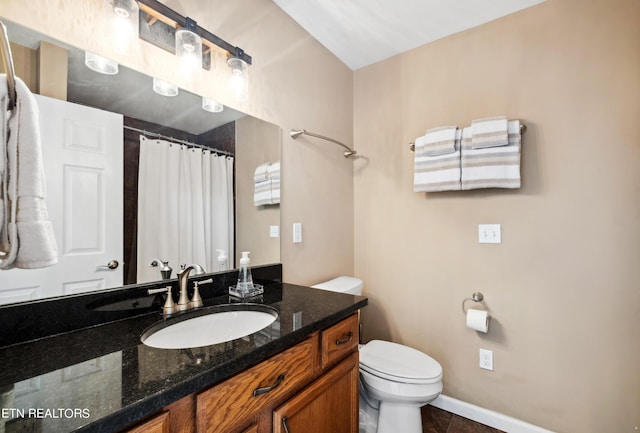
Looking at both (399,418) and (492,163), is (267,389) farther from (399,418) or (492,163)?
(492,163)

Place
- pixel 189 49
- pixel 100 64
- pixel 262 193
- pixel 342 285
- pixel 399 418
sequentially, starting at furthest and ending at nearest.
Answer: pixel 342 285, pixel 262 193, pixel 399 418, pixel 189 49, pixel 100 64

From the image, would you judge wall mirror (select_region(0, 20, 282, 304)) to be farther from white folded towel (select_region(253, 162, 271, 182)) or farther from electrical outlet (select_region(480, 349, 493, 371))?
electrical outlet (select_region(480, 349, 493, 371))

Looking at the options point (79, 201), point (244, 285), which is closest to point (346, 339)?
point (244, 285)

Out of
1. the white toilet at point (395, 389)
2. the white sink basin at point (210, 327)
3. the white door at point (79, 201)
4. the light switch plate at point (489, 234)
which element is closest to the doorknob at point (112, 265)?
the white door at point (79, 201)

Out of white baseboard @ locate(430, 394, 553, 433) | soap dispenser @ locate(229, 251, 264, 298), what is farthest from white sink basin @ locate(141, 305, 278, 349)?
white baseboard @ locate(430, 394, 553, 433)

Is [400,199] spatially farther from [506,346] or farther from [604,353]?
[604,353]

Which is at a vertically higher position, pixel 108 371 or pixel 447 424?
pixel 108 371

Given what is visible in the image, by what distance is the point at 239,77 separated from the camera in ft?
4.61

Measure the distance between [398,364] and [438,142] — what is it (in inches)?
50.9

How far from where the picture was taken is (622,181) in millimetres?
1431

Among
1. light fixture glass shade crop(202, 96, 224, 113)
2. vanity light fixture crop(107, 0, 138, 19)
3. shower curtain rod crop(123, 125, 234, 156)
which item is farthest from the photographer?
light fixture glass shade crop(202, 96, 224, 113)

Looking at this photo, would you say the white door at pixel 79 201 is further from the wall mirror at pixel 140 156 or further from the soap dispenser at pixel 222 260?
the soap dispenser at pixel 222 260

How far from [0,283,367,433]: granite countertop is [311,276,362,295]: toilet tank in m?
0.82

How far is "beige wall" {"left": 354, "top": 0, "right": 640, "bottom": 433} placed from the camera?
144cm
